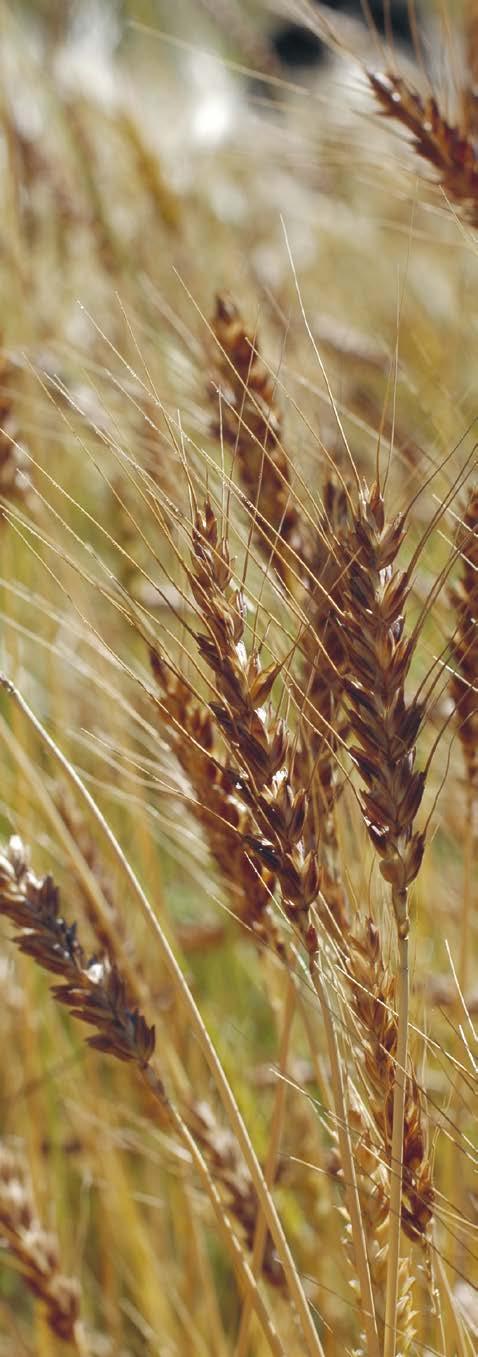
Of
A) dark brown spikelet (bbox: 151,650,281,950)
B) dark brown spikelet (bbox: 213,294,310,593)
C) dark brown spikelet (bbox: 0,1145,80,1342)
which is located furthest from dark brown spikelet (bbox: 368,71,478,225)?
dark brown spikelet (bbox: 0,1145,80,1342)

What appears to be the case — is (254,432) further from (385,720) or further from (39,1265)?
(39,1265)

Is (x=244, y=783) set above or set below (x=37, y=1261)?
above

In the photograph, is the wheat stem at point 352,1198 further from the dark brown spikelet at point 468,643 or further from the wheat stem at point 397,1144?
the dark brown spikelet at point 468,643

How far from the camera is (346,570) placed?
37cm

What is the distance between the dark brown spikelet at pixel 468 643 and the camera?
0.46 metres

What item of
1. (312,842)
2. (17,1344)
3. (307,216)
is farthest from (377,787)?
(307,216)

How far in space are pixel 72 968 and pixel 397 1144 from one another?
0.14m

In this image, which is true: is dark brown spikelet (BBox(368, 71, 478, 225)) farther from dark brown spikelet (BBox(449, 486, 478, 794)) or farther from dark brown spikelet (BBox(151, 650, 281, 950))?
dark brown spikelet (BBox(151, 650, 281, 950))

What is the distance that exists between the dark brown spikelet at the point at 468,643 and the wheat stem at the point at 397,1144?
10cm

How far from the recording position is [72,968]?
457 mm

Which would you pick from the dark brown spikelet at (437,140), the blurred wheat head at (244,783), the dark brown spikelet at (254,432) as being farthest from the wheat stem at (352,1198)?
the dark brown spikelet at (437,140)

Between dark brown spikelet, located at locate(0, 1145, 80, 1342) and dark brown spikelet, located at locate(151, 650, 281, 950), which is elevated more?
dark brown spikelet, located at locate(151, 650, 281, 950)

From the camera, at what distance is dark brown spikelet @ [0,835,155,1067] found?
17.7 inches

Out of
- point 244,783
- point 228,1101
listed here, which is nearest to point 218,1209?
point 228,1101
